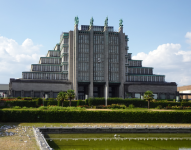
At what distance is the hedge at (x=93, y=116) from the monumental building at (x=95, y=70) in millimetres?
65086

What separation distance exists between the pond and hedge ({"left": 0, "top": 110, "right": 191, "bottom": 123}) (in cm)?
662

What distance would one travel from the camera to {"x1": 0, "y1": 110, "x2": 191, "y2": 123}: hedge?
106ft

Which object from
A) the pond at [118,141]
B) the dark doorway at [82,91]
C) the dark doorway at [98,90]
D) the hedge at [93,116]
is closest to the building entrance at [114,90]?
the dark doorway at [98,90]

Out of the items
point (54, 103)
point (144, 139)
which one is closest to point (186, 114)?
point (144, 139)

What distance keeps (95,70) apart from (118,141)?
80276 mm

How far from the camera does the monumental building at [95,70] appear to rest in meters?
102

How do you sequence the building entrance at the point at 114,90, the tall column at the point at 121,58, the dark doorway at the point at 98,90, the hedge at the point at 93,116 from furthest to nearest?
the building entrance at the point at 114,90
the dark doorway at the point at 98,90
the tall column at the point at 121,58
the hedge at the point at 93,116

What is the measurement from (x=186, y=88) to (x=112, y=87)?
2299 inches

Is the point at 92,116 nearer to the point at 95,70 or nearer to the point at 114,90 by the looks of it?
the point at 95,70

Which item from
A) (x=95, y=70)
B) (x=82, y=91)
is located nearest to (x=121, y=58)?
(x=95, y=70)

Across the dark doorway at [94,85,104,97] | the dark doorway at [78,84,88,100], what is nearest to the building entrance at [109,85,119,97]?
the dark doorway at [94,85,104,97]

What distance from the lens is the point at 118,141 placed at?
24.0m

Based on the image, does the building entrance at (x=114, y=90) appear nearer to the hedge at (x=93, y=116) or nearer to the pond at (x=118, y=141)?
the hedge at (x=93, y=116)

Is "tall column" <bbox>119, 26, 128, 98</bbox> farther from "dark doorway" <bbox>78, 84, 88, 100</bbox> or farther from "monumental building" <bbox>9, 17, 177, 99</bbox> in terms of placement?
"dark doorway" <bbox>78, 84, 88, 100</bbox>
